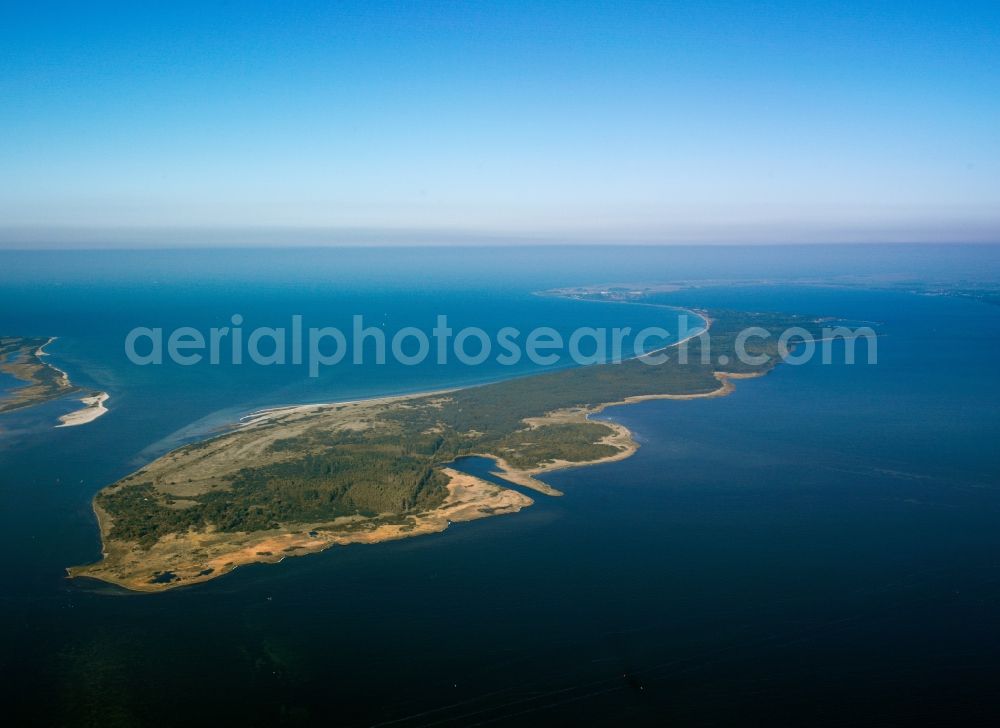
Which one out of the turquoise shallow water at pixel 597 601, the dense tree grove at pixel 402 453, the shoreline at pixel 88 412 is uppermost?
the shoreline at pixel 88 412

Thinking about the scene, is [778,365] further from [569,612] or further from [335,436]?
[569,612]

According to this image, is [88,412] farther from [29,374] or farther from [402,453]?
[402,453]

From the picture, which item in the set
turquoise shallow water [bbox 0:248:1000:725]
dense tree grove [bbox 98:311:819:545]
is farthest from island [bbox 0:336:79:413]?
dense tree grove [bbox 98:311:819:545]

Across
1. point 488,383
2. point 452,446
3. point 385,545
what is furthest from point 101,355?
point 385,545

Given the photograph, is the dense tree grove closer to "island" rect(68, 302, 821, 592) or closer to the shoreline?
"island" rect(68, 302, 821, 592)

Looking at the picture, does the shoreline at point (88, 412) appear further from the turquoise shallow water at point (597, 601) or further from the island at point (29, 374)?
the island at point (29, 374)

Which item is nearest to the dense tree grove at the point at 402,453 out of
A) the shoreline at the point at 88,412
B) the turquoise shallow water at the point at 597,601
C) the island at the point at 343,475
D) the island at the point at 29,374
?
the island at the point at 343,475

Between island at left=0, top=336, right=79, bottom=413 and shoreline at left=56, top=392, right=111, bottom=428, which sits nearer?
shoreline at left=56, top=392, right=111, bottom=428
